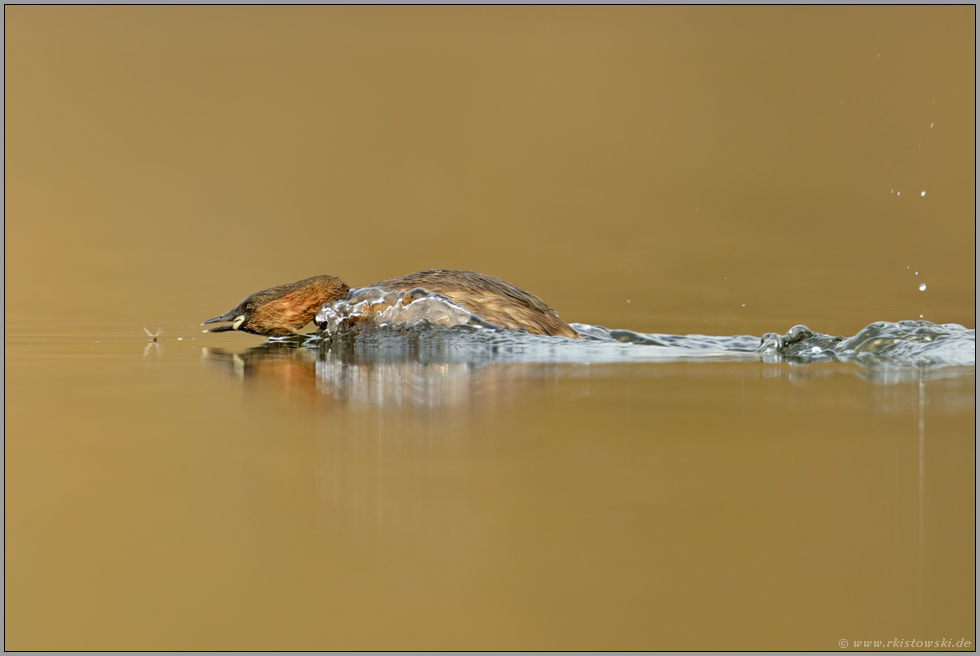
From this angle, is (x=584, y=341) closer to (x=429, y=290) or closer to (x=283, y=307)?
(x=429, y=290)

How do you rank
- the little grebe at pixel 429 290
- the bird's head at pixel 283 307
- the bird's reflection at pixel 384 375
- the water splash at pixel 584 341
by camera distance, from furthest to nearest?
the bird's head at pixel 283 307 → the little grebe at pixel 429 290 → the water splash at pixel 584 341 → the bird's reflection at pixel 384 375

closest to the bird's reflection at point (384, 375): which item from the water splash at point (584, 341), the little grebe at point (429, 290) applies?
the water splash at point (584, 341)

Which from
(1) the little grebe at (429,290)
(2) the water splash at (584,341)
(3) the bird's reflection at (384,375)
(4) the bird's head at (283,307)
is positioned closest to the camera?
(3) the bird's reflection at (384,375)

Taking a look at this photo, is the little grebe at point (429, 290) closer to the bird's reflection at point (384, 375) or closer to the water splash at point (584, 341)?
the water splash at point (584, 341)

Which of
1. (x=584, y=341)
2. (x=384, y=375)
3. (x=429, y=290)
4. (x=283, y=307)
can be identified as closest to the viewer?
(x=384, y=375)

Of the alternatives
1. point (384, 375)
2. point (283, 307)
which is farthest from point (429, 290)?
point (384, 375)

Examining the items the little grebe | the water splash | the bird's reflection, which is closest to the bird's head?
the little grebe

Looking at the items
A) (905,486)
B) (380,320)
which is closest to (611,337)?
(380,320)
